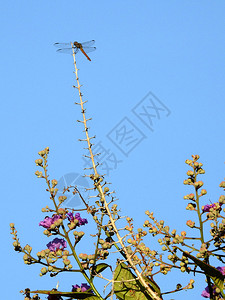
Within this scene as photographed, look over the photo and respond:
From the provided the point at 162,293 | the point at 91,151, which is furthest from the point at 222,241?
the point at 91,151

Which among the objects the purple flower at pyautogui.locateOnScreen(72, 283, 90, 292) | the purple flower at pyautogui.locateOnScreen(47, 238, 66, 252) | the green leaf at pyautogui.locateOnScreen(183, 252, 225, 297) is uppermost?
the purple flower at pyautogui.locateOnScreen(47, 238, 66, 252)

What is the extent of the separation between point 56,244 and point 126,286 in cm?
57

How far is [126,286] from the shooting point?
3.00 meters

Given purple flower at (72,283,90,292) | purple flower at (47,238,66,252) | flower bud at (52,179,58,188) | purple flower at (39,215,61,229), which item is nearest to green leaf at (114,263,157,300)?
purple flower at (72,283,90,292)

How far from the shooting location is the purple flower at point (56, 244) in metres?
3.15

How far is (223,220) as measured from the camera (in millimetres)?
2797

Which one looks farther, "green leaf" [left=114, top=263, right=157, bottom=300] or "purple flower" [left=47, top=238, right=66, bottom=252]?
"purple flower" [left=47, top=238, right=66, bottom=252]

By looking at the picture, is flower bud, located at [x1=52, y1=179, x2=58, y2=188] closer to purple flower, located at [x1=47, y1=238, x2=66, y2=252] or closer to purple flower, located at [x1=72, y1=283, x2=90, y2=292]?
purple flower, located at [x1=47, y1=238, x2=66, y2=252]

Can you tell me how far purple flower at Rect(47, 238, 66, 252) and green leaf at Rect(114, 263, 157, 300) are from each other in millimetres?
426

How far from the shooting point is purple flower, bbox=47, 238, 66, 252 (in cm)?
315

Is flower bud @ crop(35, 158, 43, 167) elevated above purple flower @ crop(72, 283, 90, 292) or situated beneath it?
elevated above

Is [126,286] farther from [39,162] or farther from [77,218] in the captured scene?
[39,162]

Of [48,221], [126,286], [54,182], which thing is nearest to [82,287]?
[126,286]

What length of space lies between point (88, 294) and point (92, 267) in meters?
0.18
